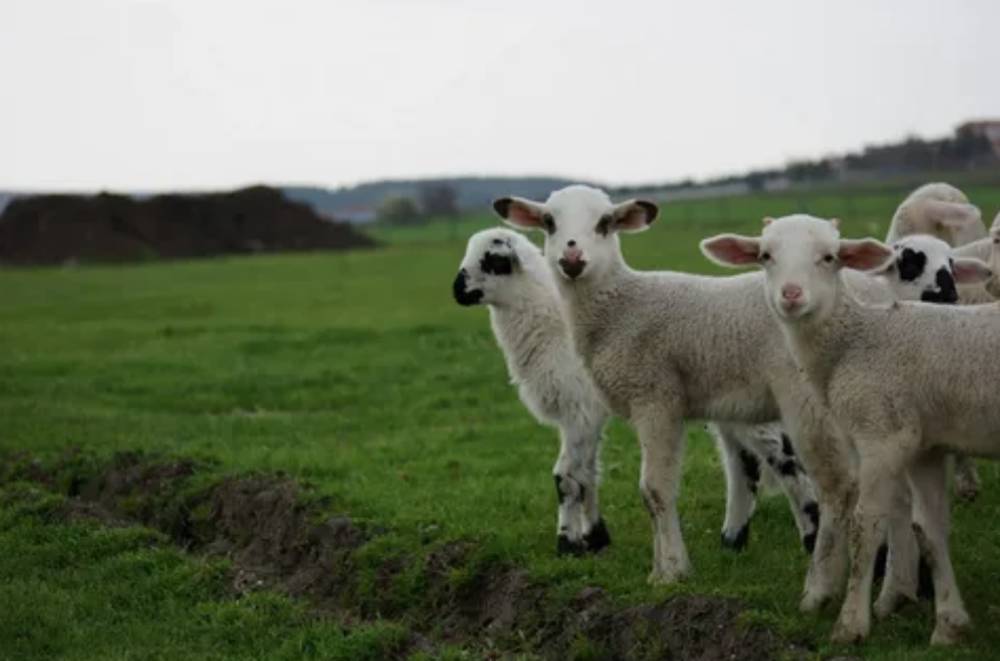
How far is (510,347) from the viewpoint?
35.6 ft

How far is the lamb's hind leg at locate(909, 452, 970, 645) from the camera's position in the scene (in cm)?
738

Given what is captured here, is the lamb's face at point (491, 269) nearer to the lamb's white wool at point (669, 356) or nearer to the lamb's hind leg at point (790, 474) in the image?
the lamb's white wool at point (669, 356)

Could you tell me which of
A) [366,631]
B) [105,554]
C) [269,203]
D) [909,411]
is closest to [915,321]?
[909,411]

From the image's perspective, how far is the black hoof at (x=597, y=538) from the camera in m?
9.87

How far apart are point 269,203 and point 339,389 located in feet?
242

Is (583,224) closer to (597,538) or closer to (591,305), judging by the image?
(591,305)

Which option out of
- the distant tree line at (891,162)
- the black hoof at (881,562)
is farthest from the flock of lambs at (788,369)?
the distant tree line at (891,162)

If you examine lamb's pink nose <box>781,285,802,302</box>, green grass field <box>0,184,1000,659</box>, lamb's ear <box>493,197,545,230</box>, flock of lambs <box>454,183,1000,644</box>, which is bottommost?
green grass field <box>0,184,1000,659</box>

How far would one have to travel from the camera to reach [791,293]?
7445 millimetres

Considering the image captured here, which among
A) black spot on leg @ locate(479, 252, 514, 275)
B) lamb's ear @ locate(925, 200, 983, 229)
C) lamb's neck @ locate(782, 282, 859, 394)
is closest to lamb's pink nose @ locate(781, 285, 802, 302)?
lamb's neck @ locate(782, 282, 859, 394)

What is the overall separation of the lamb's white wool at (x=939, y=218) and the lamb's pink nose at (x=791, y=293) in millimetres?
4140

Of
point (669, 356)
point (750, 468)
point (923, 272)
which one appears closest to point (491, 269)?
point (669, 356)

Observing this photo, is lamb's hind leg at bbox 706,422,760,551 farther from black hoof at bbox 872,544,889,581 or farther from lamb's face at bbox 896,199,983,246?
lamb's face at bbox 896,199,983,246

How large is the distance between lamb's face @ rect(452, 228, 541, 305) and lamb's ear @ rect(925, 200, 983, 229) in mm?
3491
